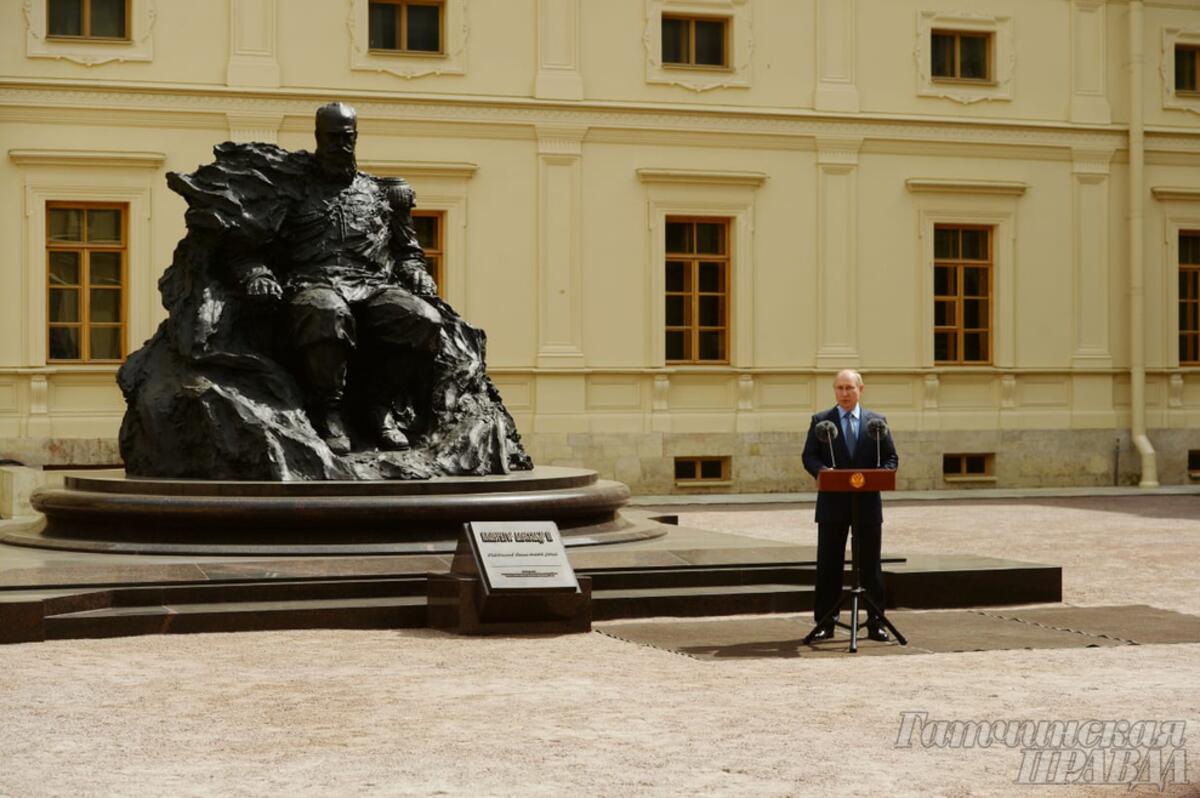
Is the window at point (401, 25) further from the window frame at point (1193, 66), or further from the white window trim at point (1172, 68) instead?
the window frame at point (1193, 66)

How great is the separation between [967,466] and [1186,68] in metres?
7.00

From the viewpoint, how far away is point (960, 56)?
2778 cm

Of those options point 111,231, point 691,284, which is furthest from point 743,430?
point 111,231

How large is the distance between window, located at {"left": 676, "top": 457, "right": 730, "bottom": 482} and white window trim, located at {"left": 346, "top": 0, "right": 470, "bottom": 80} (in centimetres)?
597

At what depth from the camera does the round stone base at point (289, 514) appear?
1184cm

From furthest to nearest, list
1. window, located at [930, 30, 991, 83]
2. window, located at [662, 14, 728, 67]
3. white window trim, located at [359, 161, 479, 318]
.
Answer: window, located at [930, 30, 991, 83], window, located at [662, 14, 728, 67], white window trim, located at [359, 161, 479, 318]

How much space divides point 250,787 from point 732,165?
67.6 ft

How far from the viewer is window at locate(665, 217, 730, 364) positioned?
26312 millimetres

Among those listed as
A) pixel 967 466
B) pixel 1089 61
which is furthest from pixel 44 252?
pixel 1089 61

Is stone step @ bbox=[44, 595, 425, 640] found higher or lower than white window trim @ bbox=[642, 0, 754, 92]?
lower

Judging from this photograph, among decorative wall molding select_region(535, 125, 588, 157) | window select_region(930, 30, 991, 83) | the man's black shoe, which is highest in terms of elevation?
window select_region(930, 30, 991, 83)

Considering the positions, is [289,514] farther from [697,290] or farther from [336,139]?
[697,290]

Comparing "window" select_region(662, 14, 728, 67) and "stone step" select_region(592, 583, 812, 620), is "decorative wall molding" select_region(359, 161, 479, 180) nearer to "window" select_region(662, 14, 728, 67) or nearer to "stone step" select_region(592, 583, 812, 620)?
"window" select_region(662, 14, 728, 67)

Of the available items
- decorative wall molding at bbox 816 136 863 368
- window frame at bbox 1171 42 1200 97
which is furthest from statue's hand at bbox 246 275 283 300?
window frame at bbox 1171 42 1200 97
